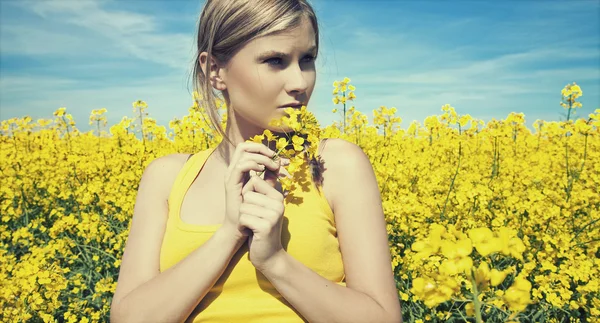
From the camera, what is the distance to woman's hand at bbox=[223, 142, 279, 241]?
3.76ft

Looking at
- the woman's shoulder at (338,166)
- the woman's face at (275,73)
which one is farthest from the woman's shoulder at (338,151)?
the woman's face at (275,73)

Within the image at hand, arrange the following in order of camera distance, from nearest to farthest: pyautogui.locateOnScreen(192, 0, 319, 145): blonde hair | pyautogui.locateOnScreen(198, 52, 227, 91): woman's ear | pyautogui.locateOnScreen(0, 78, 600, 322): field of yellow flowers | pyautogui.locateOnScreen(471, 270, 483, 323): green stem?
1. pyautogui.locateOnScreen(471, 270, 483, 323): green stem
2. pyautogui.locateOnScreen(192, 0, 319, 145): blonde hair
3. pyautogui.locateOnScreen(198, 52, 227, 91): woman's ear
4. pyautogui.locateOnScreen(0, 78, 600, 322): field of yellow flowers

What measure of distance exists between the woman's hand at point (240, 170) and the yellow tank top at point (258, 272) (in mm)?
137

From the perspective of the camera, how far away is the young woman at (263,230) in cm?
117

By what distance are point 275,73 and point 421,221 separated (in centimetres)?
153

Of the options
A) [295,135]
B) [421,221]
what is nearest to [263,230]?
[295,135]

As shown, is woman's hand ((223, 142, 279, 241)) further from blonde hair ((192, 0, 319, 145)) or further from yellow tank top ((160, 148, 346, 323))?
blonde hair ((192, 0, 319, 145))

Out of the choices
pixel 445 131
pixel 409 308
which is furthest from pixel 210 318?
pixel 445 131

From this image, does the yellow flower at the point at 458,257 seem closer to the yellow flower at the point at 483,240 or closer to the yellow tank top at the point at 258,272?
the yellow flower at the point at 483,240

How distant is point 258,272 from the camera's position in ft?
4.23

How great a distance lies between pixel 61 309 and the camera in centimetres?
281

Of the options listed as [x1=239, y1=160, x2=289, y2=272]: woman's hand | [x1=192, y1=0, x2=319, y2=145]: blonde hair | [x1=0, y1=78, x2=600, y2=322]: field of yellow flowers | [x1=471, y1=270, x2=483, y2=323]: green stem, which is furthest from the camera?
[x1=0, y1=78, x2=600, y2=322]: field of yellow flowers

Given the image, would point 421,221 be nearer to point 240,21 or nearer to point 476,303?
point 240,21

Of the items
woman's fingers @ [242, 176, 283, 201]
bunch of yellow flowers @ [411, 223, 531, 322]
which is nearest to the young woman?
woman's fingers @ [242, 176, 283, 201]
